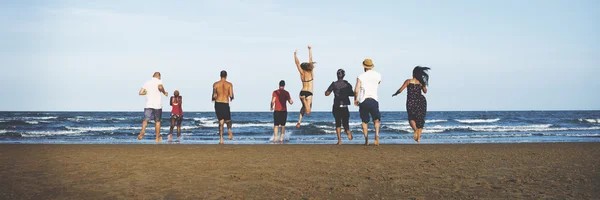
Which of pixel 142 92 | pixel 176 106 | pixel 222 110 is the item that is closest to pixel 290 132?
pixel 176 106

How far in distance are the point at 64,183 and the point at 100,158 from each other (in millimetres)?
2562

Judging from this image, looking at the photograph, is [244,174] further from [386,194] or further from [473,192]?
[473,192]

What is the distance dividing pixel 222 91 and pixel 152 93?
168cm

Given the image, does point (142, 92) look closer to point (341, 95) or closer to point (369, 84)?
point (341, 95)

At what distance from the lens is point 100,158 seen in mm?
8266

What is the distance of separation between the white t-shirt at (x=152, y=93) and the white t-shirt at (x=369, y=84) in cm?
485

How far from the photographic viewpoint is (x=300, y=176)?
6.30 metres

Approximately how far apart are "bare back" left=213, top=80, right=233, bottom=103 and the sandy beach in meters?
3.90

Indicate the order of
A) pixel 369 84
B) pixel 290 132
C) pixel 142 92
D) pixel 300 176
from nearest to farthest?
pixel 300 176
pixel 369 84
pixel 142 92
pixel 290 132

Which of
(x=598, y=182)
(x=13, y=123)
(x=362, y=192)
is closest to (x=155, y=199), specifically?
(x=362, y=192)

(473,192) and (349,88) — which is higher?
(349,88)

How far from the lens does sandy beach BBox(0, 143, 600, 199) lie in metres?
5.19

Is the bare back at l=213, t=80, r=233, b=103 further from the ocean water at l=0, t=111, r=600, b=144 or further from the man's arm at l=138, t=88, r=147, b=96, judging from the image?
the ocean water at l=0, t=111, r=600, b=144

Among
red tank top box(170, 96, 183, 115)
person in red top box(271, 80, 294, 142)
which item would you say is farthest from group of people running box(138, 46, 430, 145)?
red tank top box(170, 96, 183, 115)
